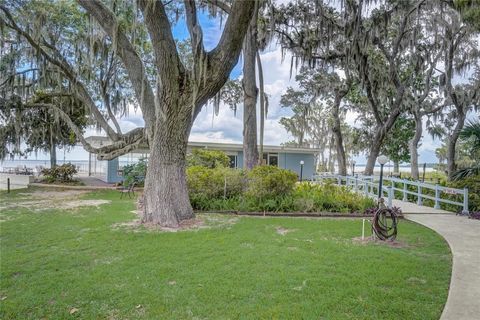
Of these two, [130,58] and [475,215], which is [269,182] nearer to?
[130,58]

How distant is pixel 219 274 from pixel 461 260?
346 cm

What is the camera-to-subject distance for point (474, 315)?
301cm

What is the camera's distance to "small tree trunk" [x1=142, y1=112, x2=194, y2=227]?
690cm

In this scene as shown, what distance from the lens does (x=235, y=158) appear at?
21859mm

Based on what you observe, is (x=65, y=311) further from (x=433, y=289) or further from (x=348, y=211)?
(x=348, y=211)

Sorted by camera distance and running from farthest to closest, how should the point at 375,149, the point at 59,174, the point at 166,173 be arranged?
the point at 59,174 → the point at 375,149 → the point at 166,173

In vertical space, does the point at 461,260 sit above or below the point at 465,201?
below

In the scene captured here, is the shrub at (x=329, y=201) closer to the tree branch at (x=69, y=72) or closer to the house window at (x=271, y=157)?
the tree branch at (x=69, y=72)

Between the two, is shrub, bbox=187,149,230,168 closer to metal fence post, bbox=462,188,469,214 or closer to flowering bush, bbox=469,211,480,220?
metal fence post, bbox=462,188,469,214

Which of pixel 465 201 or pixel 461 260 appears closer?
pixel 461 260

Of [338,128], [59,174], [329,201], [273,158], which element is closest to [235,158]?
[273,158]

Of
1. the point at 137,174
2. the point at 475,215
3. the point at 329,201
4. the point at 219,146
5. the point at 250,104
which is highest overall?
the point at 250,104

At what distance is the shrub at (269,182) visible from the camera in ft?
29.5

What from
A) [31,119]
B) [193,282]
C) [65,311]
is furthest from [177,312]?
[31,119]
